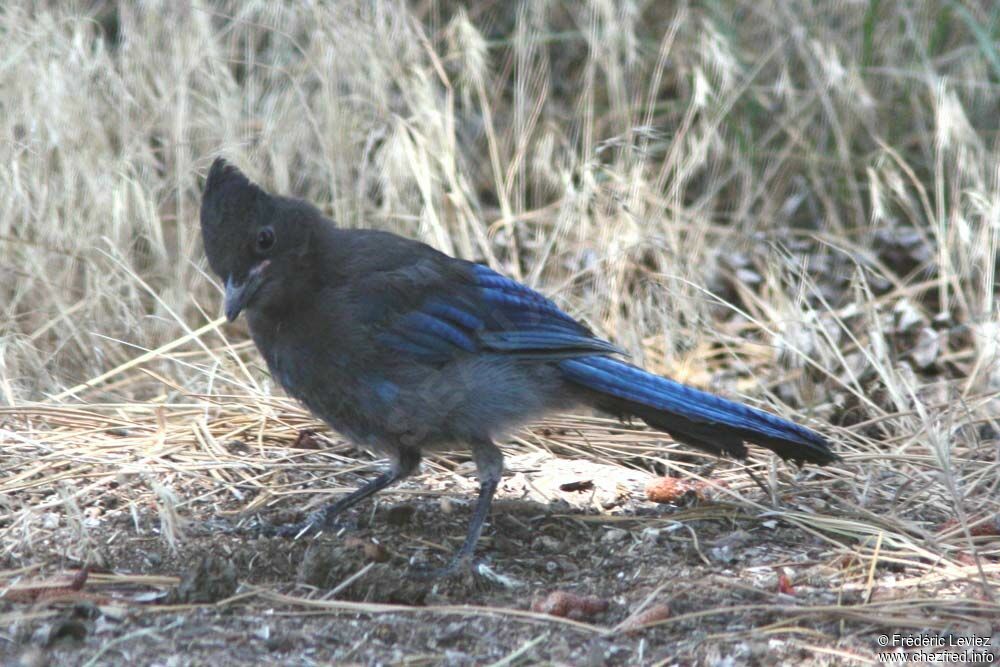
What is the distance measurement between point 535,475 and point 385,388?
0.74 metres

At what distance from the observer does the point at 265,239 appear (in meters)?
3.48

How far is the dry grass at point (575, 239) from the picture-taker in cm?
Answer: 348

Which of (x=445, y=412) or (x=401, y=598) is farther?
(x=445, y=412)

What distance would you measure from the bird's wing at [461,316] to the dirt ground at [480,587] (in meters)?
0.47

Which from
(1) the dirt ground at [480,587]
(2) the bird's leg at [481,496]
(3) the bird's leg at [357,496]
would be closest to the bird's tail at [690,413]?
(1) the dirt ground at [480,587]

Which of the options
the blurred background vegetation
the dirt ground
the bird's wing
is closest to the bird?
the bird's wing

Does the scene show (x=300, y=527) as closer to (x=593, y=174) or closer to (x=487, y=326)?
(x=487, y=326)

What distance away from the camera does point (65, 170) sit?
16.0ft

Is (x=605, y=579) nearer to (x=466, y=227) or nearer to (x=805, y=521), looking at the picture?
(x=805, y=521)

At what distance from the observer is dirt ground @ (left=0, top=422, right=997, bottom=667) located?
2676 mm

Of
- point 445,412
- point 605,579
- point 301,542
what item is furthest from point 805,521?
point 301,542

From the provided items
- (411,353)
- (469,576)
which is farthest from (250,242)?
(469,576)

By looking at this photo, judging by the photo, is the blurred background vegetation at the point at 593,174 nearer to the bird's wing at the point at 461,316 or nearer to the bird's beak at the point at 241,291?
the bird's wing at the point at 461,316

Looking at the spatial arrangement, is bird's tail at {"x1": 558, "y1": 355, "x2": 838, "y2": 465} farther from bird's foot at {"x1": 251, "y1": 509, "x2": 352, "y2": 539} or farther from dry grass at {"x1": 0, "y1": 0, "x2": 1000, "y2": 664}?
bird's foot at {"x1": 251, "y1": 509, "x2": 352, "y2": 539}
